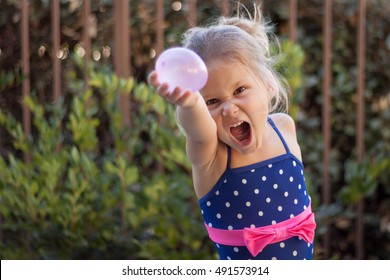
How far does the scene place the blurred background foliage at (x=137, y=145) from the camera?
324cm

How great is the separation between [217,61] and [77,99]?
146 centimetres

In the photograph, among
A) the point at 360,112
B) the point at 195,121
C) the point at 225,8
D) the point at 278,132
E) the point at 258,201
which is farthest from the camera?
the point at 360,112

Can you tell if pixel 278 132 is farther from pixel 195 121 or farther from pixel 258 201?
pixel 195 121

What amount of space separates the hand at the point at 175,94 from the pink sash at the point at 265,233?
0.41 meters

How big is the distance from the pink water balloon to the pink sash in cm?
43

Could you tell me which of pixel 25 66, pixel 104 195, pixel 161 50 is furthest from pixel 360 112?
pixel 25 66

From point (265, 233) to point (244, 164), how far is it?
0.17 metres

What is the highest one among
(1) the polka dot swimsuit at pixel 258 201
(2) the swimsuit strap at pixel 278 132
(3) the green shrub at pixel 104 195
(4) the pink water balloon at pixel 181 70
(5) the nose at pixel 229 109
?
(4) the pink water balloon at pixel 181 70

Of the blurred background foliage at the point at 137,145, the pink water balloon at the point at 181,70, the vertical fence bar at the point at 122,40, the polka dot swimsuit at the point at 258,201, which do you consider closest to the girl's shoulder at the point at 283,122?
the polka dot swimsuit at the point at 258,201

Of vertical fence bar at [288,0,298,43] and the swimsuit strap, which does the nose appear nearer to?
the swimsuit strap

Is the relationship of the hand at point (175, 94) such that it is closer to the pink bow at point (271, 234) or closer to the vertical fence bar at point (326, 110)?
the pink bow at point (271, 234)

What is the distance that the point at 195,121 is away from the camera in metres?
1.71
